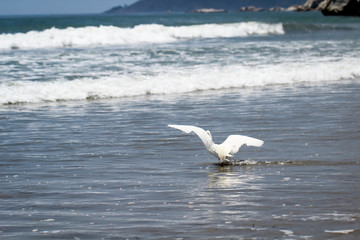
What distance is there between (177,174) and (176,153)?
3.56 ft

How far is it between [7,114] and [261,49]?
43.0 feet

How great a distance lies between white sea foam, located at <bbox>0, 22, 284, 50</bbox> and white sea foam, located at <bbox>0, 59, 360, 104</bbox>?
12283 mm

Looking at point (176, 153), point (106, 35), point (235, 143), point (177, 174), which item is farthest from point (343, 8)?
point (177, 174)

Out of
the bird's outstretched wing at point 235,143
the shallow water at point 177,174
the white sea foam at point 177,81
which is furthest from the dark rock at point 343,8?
the bird's outstretched wing at point 235,143

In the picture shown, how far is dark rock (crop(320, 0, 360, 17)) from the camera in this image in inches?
2346

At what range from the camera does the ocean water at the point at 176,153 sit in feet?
15.0

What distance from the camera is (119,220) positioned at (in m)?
4.63

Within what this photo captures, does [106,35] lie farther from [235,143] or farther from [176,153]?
[235,143]

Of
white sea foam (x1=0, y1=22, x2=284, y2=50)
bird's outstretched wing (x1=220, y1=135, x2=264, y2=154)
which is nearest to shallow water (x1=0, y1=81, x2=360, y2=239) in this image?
bird's outstretched wing (x1=220, y1=135, x2=264, y2=154)

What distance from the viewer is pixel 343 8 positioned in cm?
6088

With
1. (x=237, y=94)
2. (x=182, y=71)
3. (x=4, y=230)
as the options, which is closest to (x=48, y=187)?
(x=4, y=230)

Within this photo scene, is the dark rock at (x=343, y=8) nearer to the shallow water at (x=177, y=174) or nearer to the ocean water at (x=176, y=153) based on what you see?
the ocean water at (x=176, y=153)

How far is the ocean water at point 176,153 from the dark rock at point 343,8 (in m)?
45.3

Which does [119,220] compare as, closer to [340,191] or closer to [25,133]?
[340,191]
